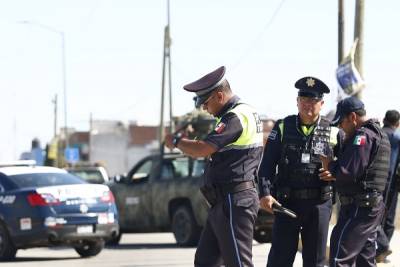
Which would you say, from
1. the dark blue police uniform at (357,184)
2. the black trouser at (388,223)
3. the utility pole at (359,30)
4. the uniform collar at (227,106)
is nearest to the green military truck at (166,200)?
the utility pole at (359,30)

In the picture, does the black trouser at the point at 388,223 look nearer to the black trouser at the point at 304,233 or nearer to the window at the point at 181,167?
the black trouser at the point at 304,233

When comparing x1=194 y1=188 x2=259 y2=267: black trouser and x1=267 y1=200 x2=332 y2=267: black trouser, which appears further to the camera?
x1=267 y1=200 x2=332 y2=267: black trouser

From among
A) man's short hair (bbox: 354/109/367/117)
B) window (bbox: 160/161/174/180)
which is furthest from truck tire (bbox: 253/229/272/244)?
man's short hair (bbox: 354/109/367/117)

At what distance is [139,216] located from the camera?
21750 mm

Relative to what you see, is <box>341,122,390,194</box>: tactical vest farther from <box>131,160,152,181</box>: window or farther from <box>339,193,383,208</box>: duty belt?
<box>131,160,152,181</box>: window

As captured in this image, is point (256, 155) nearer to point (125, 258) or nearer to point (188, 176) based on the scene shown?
point (125, 258)

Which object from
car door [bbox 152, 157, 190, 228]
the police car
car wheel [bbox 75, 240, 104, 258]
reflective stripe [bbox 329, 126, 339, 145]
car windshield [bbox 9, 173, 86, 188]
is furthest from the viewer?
car door [bbox 152, 157, 190, 228]

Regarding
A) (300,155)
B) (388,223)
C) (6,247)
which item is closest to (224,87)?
(300,155)

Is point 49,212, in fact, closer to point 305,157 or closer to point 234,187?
point 305,157

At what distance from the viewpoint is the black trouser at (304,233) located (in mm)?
9438

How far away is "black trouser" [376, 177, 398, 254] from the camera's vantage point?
45.9ft

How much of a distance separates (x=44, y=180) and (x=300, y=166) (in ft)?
30.5

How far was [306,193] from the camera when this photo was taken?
9.45 m

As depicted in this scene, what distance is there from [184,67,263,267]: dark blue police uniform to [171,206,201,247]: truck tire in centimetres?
1161
